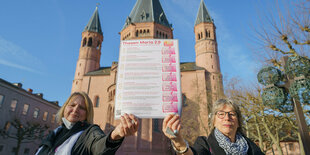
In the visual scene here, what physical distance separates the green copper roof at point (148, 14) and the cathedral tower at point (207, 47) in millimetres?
6471

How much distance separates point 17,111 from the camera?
2409cm

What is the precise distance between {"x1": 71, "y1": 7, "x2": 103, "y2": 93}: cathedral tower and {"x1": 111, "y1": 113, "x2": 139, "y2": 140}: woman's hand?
3442 cm

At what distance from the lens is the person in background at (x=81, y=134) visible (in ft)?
5.27

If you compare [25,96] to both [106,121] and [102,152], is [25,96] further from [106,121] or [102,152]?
[102,152]

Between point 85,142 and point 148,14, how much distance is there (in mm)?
36521

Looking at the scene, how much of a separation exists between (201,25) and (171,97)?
35294 mm

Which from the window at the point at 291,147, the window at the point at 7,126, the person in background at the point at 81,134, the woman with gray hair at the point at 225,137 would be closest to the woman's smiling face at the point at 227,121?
the woman with gray hair at the point at 225,137

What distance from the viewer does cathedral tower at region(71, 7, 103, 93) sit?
3462 cm

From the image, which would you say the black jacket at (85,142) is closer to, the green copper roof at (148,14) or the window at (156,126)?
the window at (156,126)

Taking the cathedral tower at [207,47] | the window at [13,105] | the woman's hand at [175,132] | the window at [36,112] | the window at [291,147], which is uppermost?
the cathedral tower at [207,47]

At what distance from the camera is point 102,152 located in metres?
1.66

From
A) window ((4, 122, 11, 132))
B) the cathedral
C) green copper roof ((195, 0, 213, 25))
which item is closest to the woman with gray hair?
the cathedral

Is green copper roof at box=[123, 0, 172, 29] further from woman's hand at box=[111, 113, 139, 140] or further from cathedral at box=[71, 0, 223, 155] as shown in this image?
woman's hand at box=[111, 113, 139, 140]

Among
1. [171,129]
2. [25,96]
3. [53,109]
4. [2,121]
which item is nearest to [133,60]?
[171,129]
